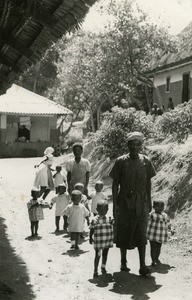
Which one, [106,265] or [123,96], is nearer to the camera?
[106,265]

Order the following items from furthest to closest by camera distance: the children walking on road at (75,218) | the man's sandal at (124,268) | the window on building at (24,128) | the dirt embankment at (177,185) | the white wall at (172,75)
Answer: the window on building at (24,128), the white wall at (172,75), the dirt embankment at (177,185), the children walking on road at (75,218), the man's sandal at (124,268)

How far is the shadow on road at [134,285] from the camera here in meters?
6.52

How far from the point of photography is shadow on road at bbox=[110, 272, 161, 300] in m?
6.52

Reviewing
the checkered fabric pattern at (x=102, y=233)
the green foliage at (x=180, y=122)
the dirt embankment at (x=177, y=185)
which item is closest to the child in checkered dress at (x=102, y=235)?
the checkered fabric pattern at (x=102, y=233)

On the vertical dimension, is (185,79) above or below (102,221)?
above

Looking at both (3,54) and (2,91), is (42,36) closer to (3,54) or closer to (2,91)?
(3,54)

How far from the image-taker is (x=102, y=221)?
739cm

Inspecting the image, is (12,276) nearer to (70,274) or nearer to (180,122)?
(70,274)

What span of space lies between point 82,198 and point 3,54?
133 inches

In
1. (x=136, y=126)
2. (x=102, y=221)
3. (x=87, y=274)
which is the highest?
(x=136, y=126)

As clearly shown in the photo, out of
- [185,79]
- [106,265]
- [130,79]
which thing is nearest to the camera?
[106,265]

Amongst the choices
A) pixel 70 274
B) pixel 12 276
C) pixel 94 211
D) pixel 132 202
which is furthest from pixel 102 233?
pixel 94 211

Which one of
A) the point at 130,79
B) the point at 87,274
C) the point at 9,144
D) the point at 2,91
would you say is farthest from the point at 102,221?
the point at 9,144

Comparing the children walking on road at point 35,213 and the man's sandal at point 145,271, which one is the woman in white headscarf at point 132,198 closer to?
the man's sandal at point 145,271
